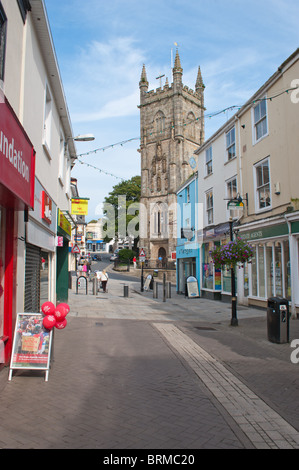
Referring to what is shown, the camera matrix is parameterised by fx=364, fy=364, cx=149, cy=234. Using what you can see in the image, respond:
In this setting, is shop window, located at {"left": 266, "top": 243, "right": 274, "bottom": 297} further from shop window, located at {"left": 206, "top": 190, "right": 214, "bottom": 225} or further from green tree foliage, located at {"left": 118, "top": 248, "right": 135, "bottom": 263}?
green tree foliage, located at {"left": 118, "top": 248, "right": 135, "bottom": 263}

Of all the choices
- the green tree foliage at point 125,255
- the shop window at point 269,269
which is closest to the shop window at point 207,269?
the shop window at point 269,269

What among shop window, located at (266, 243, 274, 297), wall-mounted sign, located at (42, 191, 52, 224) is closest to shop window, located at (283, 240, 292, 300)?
shop window, located at (266, 243, 274, 297)

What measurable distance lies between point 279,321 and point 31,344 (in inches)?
233

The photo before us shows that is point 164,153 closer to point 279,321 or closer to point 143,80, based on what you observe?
point 143,80

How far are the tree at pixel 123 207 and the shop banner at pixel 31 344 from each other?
191ft

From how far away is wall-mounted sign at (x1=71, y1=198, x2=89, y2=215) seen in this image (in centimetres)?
1931

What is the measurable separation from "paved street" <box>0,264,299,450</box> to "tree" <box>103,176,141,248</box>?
2208 inches

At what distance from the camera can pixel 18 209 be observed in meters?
6.26

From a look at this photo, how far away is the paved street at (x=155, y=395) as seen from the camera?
369cm

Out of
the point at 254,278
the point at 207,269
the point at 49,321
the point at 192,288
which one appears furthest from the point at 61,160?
the point at 192,288

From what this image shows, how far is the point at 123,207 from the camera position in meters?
66.8

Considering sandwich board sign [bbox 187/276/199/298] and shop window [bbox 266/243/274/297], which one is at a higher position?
shop window [bbox 266/243/274/297]

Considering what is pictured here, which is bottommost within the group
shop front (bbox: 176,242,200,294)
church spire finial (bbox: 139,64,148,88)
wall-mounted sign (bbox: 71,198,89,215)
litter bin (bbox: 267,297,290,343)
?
litter bin (bbox: 267,297,290,343)
